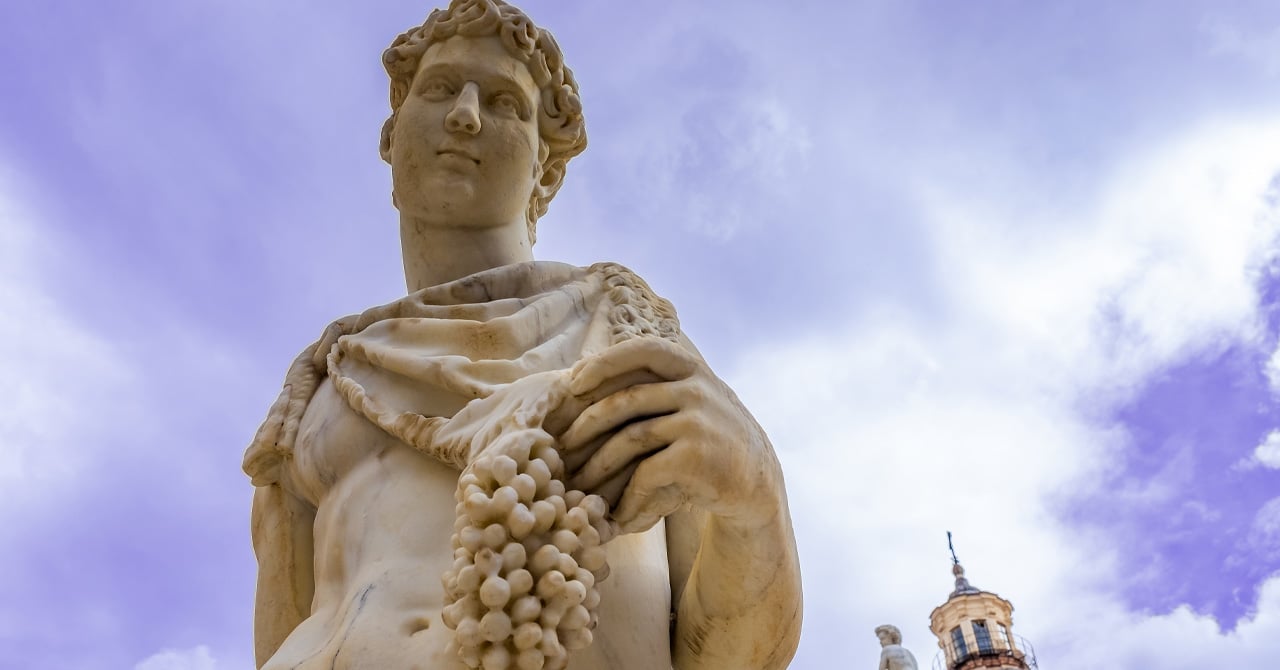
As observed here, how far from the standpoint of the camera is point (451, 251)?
3436 mm

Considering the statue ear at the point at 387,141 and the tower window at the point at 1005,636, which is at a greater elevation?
the tower window at the point at 1005,636

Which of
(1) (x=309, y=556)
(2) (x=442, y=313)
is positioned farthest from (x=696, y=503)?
(1) (x=309, y=556)

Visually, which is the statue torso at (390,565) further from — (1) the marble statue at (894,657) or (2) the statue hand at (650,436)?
(1) the marble statue at (894,657)

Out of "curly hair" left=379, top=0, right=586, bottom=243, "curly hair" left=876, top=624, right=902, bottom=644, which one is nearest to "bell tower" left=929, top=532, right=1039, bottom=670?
"curly hair" left=876, top=624, right=902, bottom=644

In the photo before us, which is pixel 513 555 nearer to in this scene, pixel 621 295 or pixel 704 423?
pixel 704 423

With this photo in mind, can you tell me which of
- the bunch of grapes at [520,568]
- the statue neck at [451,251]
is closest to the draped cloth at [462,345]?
the statue neck at [451,251]

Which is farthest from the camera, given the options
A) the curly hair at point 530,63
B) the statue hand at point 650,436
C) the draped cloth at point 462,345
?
the curly hair at point 530,63

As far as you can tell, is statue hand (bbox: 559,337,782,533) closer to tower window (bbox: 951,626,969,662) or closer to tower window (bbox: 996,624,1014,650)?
tower window (bbox: 951,626,969,662)

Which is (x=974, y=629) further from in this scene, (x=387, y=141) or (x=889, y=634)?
(x=387, y=141)

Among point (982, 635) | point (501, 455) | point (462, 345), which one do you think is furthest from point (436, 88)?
point (982, 635)

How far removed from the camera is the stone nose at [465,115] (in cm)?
Answer: 329

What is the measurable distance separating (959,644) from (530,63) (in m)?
38.3

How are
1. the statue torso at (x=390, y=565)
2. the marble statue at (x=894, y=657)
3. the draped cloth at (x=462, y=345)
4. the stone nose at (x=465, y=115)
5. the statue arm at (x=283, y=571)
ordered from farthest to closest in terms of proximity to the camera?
the marble statue at (x=894, y=657) → the stone nose at (x=465, y=115) → the statue arm at (x=283, y=571) → the draped cloth at (x=462, y=345) → the statue torso at (x=390, y=565)

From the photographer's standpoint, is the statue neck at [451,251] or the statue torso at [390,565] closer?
the statue torso at [390,565]
